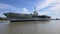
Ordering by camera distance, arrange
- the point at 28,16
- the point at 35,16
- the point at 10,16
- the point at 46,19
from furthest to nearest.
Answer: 1. the point at 46,19
2. the point at 35,16
3. the point at 28,16
4. the point at 10,16

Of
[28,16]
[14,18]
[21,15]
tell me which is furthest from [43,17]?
[14,18]

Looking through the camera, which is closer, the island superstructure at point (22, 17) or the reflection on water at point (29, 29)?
the reflection on water at point (29, 29)

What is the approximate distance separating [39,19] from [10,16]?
28.5ft

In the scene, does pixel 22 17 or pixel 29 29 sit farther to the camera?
pixel 22 17

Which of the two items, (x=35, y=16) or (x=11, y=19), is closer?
(x=11, y=19)

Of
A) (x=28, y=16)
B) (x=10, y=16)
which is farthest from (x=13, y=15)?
(x=28, y=16)

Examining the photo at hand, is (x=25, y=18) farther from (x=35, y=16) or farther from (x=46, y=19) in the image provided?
(x=46, y=19)

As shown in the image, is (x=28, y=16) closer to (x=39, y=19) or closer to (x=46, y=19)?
(x=39, y=19)

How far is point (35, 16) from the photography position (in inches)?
1060

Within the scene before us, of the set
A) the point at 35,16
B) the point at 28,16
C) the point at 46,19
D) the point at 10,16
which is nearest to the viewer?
the point at 10,16

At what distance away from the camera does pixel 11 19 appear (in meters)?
21.6

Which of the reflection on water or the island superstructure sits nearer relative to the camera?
the reflection on water

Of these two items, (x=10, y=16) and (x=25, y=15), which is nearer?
(x=10, y=16)

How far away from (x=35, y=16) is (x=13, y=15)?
23.7 feet
